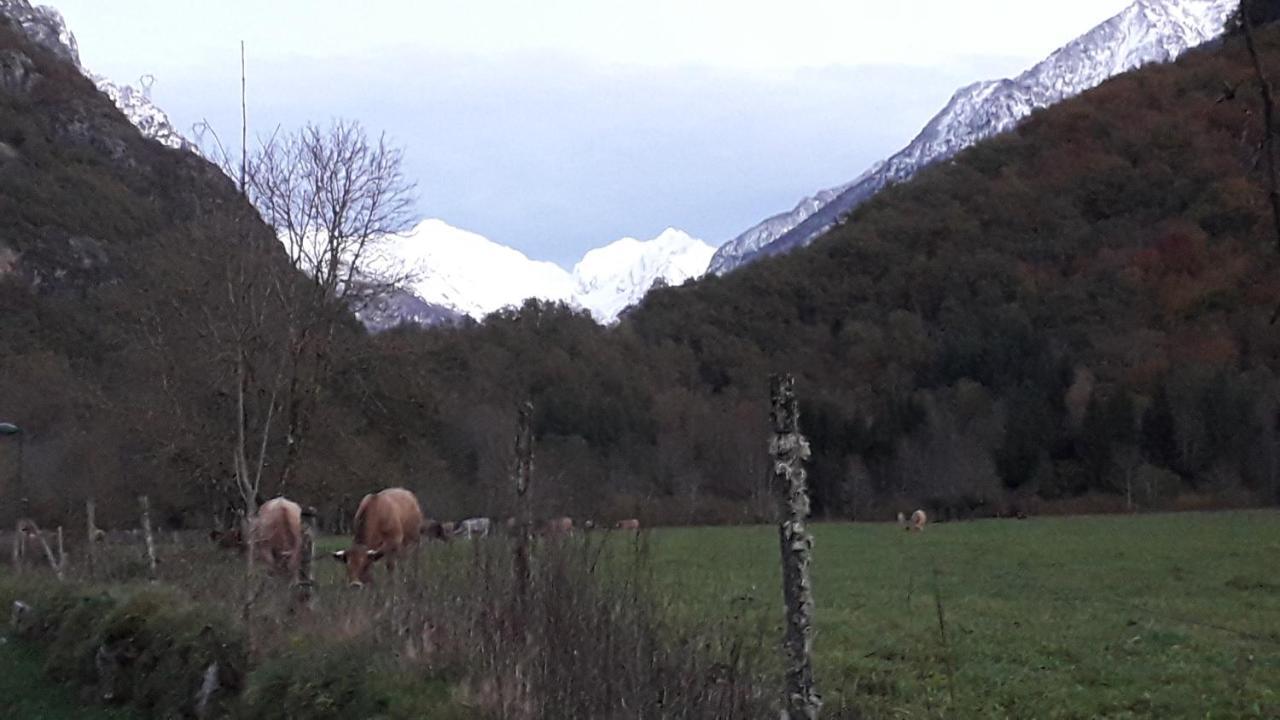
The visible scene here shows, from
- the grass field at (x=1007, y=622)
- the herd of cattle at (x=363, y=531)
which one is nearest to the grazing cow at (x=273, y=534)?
the herd of cattle at (x=363, y=531)

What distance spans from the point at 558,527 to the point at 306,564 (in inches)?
142

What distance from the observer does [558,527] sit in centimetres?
792

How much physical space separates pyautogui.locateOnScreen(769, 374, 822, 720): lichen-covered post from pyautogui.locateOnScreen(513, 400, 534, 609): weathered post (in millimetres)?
2846

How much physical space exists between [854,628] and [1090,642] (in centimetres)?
275

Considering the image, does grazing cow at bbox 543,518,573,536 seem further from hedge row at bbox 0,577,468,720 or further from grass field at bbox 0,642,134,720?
grass field at bbox 0,642,134,720

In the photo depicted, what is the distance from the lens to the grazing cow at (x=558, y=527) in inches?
301

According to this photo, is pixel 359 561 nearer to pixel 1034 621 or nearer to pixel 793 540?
pixel 1034 621

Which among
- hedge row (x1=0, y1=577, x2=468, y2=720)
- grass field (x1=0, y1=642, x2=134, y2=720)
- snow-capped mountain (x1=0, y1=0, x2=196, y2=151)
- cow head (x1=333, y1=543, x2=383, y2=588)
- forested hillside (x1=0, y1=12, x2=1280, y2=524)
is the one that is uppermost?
snow-capped mountain (x1=0, y1=0, x2=196, y2=151)

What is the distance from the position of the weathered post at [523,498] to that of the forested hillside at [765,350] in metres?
0.44

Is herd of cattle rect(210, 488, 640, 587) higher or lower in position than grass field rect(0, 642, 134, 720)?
higher

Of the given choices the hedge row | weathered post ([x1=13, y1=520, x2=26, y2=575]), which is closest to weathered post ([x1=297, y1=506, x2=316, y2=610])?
the hedge row

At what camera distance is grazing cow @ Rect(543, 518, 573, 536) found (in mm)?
7645

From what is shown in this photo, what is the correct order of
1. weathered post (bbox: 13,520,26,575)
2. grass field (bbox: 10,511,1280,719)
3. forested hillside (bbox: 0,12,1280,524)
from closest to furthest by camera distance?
grass field (bbox: 10,511,1280,719) < weathered post (bbox: 13,520,26,575) < forested hillside (bbox: 0,12,1280,524)

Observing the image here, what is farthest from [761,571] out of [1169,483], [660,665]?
[1169,483]
